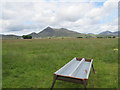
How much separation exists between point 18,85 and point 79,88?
225 cm

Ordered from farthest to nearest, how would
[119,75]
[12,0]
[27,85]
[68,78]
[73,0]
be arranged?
[73,0] → [12,0] → [119,75] → [27,85] → [68,78]

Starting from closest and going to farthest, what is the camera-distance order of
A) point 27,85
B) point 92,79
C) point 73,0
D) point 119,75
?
point 27,85 < point 92,79 < point 119,75 < point 73,0

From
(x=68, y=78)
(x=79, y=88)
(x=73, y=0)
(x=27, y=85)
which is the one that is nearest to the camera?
(x=68, y=78)

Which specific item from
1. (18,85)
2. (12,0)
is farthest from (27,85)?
(12,0)

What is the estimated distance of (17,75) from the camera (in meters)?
A: 4.27

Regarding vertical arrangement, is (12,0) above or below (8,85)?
above

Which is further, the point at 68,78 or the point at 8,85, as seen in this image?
the point at 8,85

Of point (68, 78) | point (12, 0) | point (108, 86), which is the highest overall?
point (12, 0)

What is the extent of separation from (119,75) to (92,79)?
137cm

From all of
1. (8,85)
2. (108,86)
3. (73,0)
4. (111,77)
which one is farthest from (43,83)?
(73,0)

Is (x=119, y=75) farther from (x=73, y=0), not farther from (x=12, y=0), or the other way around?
(x=12, y=0)

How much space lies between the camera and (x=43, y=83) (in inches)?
140

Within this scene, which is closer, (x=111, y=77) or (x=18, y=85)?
(x=18, y=85)

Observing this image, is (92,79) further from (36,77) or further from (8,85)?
(8,85)
